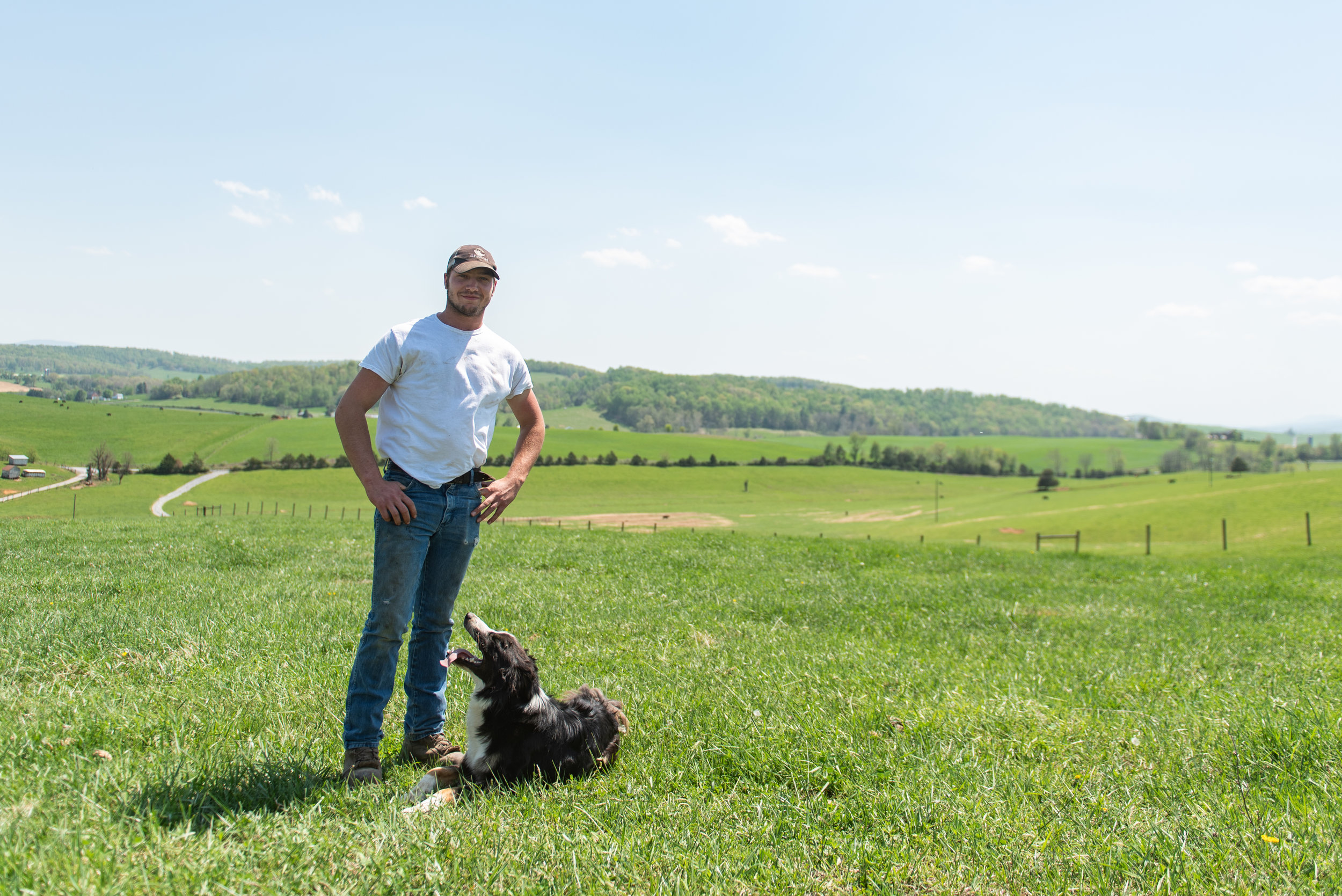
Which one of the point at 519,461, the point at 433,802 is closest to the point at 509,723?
→ the point at 433,802

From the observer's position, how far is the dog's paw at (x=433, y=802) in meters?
3.27

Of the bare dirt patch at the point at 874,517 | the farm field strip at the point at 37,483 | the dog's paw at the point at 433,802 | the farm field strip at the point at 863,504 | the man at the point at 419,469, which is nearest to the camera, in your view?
the dog's paw at the point at 433,802

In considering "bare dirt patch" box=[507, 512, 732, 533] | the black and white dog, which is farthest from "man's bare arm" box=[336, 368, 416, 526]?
"bare dirt patch" box=[507, 512, 732, 533]

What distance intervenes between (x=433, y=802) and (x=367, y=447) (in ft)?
6.08

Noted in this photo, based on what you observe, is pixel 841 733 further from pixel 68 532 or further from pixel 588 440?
pixel 588 440

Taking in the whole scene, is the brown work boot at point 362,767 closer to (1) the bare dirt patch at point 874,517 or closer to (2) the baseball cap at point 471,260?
(2) the baseball cap at point 471,260

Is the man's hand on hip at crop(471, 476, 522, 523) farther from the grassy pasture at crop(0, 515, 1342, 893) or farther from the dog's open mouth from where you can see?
Result: the grassy pasture at crop(0, 515, 1342, 893)

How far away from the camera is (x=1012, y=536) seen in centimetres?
4669

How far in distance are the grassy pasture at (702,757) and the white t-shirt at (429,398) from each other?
1695mm

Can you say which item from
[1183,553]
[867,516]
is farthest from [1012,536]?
[867,516]

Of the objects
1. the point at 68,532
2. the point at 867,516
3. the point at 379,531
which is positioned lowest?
the point at 867,516

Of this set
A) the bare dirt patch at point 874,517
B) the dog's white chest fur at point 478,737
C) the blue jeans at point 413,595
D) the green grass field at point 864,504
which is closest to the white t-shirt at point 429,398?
the blue jeans at point 413,595

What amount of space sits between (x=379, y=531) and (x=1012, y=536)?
49122mm

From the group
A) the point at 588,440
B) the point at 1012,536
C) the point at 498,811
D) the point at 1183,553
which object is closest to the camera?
the point at 498,811
